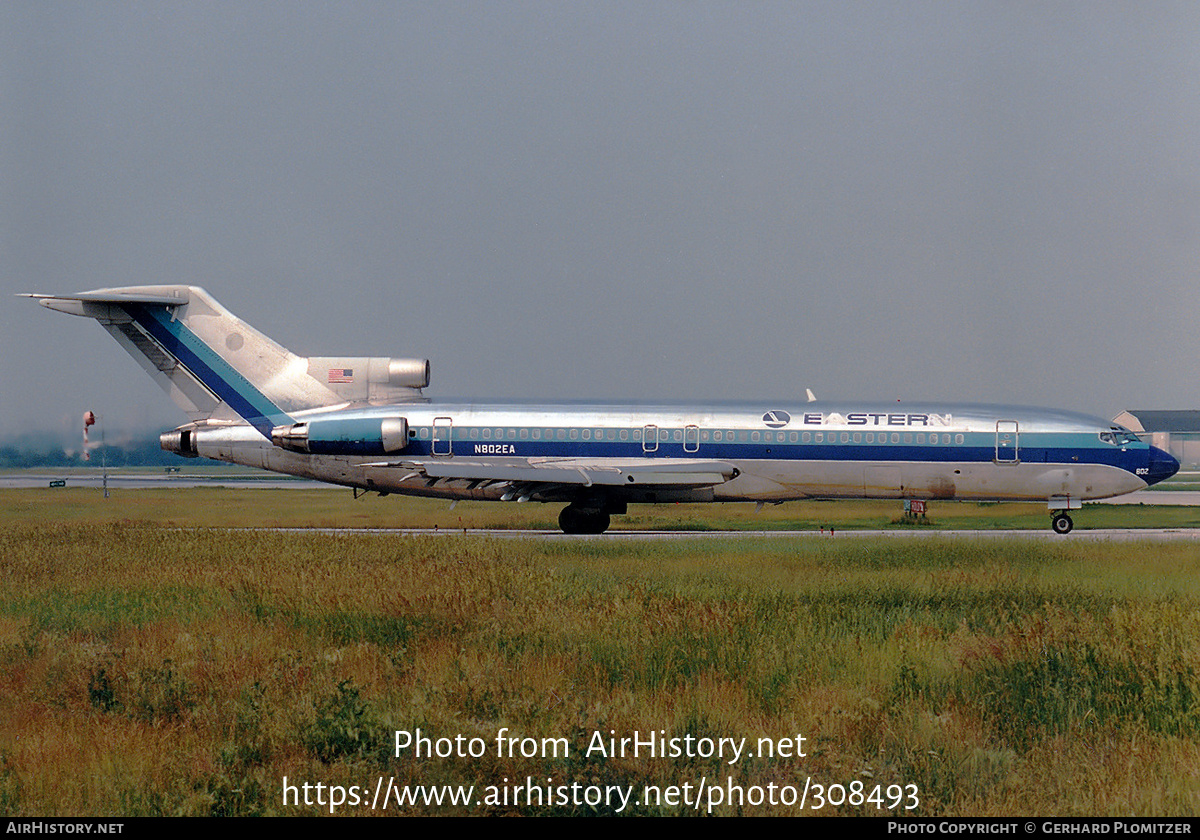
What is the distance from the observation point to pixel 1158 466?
25.4 m

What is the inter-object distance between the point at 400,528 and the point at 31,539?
9932 mm

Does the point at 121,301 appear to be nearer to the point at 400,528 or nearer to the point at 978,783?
the point at 400,528

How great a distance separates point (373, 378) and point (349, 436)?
2170 mm

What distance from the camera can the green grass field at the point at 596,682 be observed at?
6.46 metres

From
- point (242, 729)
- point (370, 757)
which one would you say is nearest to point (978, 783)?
point (370, 757)

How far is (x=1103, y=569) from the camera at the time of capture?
16.2 m

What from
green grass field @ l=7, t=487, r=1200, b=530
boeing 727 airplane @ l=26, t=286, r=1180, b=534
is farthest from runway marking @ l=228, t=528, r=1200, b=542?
green grass field @ l=7, t=487, r=1200, b=530

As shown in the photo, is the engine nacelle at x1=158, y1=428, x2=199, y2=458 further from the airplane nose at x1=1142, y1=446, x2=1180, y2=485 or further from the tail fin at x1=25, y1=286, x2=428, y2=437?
the airplane nose at x1=1142, y1=446, x2=1180, y2=485

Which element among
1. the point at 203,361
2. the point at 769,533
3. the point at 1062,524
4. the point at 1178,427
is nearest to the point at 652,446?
the point at 769,533

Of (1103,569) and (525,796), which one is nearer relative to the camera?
(525,796)

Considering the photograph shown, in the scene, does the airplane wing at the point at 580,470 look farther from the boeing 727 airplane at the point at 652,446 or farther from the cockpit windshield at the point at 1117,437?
the cockpit windshield at the point at 1117,437

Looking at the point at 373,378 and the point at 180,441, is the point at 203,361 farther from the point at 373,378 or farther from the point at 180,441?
the point at 373,378

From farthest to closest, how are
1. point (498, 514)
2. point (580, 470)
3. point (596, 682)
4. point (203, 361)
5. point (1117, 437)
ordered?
point (498, 514), point (203, 361), point (1117, 437), point (580, 470), point (596, 682)

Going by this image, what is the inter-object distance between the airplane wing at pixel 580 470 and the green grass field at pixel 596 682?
315 inches
